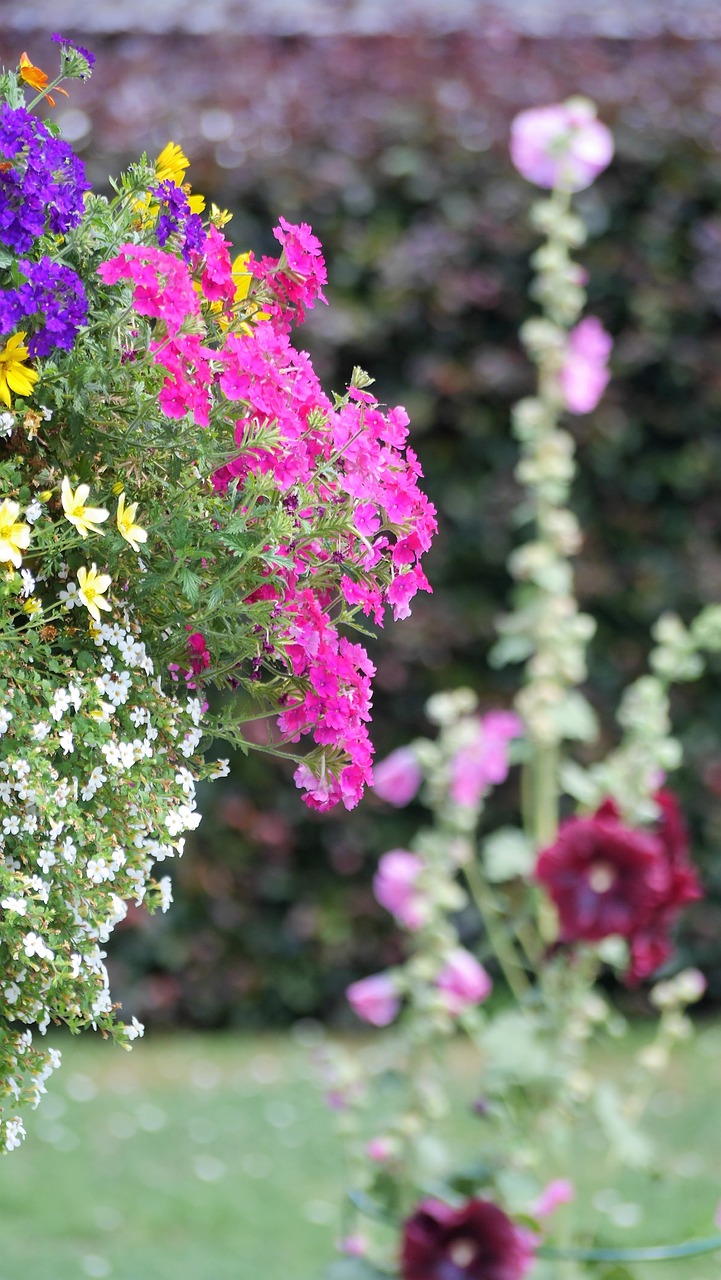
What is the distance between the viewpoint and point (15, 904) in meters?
1.19

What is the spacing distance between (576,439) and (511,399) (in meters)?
0.24

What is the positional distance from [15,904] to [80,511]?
301 millimetres

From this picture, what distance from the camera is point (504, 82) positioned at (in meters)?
4.95

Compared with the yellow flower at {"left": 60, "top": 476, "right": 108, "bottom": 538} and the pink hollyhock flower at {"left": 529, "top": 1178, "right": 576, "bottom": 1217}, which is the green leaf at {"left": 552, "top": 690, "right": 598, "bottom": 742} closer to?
the pink hollyhock flower at {"left": 529, "top": 1178, "right": 576, "bottom": 1217}

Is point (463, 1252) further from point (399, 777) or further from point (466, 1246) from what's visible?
point (399, 777)

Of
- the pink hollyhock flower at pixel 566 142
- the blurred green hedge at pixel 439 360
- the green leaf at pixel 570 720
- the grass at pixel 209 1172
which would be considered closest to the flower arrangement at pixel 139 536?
the green leaf at pixel 570 720

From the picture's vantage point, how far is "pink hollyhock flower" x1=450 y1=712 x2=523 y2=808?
200 cm

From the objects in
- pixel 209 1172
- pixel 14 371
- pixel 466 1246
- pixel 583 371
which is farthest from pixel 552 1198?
pixel 209 1172

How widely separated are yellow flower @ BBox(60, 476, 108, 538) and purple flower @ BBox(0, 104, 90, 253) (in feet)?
0.64

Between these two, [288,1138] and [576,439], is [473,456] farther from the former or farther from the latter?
[288,1138]

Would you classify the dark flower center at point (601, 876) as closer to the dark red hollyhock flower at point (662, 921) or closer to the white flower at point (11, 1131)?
the dark red hollyhock flower at point (662, 921)

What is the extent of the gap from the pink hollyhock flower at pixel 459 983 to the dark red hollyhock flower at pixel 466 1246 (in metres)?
0.26

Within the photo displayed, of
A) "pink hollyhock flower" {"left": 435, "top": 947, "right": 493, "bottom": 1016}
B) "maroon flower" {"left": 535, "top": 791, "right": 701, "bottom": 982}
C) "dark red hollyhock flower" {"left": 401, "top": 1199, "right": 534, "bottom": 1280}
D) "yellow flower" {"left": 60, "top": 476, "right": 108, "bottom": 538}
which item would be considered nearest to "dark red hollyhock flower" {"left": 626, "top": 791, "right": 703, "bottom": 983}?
"maroon flower" {"left": 535, "top": 791, "right": 701, "bottom": 982}

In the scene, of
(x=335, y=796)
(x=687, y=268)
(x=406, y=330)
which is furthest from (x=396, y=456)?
(x=687, y=268)
